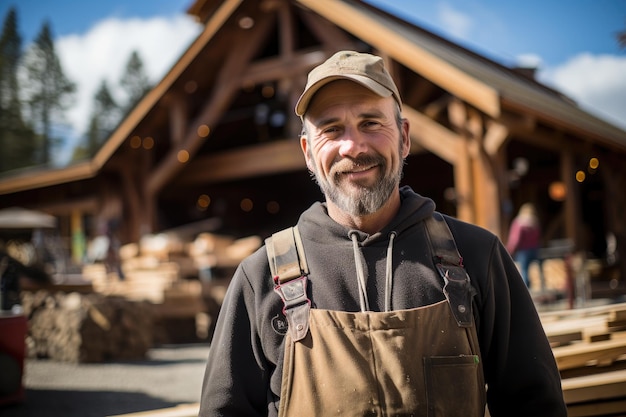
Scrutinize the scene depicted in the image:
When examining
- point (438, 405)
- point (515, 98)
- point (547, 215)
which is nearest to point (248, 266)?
point (438, 405)

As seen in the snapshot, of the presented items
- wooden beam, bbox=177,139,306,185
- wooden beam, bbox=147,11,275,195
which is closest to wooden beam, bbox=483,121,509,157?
wooden beam, bbox=177,139,306,185

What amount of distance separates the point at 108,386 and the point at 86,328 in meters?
1.72

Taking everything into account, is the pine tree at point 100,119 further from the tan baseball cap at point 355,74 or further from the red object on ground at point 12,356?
the tan baseball cap at point 355,74

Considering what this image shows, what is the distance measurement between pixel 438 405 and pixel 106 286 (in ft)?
33.9

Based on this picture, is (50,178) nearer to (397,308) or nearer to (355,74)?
(355,74)

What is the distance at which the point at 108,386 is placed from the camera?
6195mm

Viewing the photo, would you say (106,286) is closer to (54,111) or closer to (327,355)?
(327,355)

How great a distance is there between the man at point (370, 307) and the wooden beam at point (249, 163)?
32.7ft

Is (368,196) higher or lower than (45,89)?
lower

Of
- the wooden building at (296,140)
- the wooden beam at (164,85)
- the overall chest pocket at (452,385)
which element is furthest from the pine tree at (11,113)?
the overall chest pocket at (452,385)

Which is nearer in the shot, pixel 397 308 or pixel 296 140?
pixel 397 308

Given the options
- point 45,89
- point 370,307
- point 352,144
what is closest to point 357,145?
point 352,144

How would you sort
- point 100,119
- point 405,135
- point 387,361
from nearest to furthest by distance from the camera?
point 387,361
point 405,135
point 100,119

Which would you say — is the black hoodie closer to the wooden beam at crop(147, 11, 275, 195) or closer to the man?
the man
